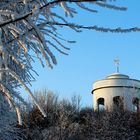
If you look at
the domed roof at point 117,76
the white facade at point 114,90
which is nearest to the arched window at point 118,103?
the white facade at point 114,90

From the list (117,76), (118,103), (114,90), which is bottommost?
(118,103)

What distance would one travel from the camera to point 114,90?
113 ft

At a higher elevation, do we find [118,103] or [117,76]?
[117,76]

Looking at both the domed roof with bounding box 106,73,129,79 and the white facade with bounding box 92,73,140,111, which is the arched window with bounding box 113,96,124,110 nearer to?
the white facade with bounding box 92,73,140,111

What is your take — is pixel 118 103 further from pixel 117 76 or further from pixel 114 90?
pixel 117 76

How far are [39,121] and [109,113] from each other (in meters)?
3.67

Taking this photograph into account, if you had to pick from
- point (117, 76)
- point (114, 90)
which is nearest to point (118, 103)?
point (114, 90)

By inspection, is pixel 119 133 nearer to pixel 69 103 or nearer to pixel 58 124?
pixel 58 124

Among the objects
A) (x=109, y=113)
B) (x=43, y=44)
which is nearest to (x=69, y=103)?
(x=109, y=113)

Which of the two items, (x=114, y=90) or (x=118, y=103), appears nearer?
(x=118, y=103)

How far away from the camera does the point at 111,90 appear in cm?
3469

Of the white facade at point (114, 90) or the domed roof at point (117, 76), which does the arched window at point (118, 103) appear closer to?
the white facade at point (114, 90)

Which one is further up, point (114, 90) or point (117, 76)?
point (117, 76)

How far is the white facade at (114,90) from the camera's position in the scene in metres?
33.3
